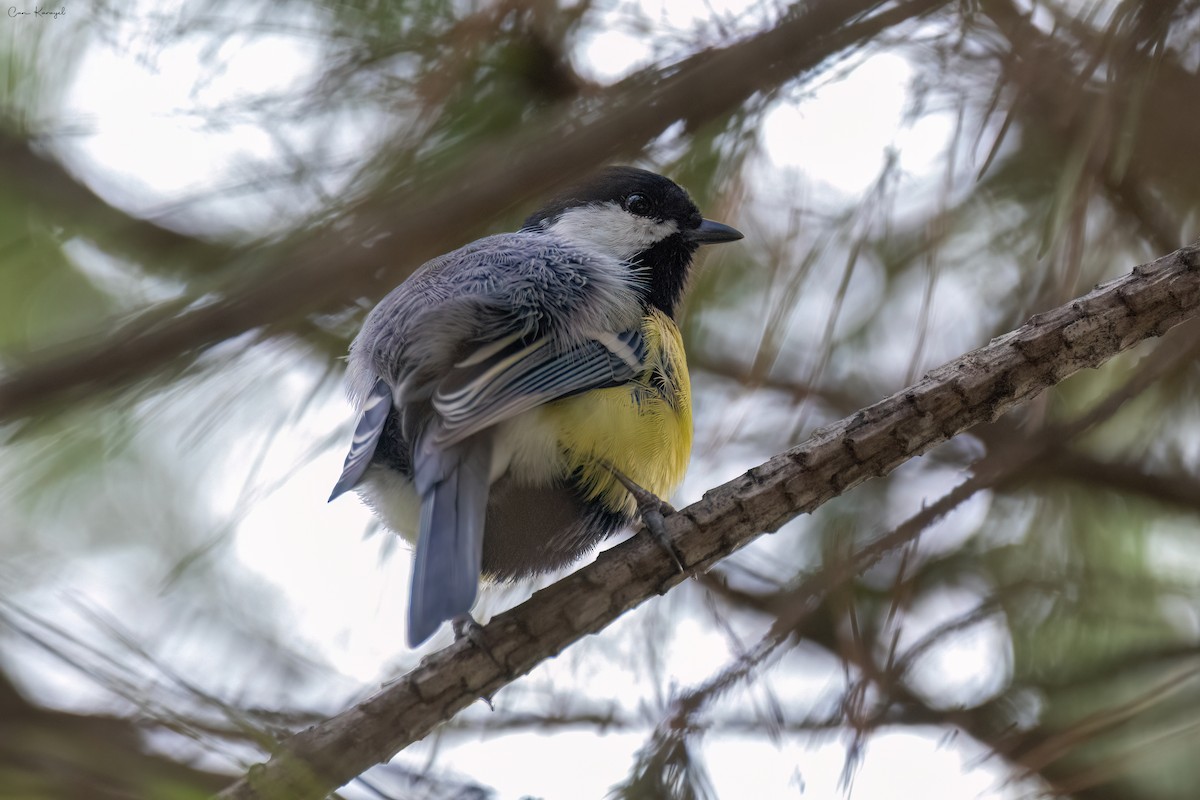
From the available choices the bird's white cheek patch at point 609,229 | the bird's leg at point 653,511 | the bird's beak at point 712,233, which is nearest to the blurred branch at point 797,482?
the bird's leg at point 653,511

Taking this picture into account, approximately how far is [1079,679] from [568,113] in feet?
5.84

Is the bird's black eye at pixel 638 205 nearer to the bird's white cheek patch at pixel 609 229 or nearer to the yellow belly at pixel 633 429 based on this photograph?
the bird's white cheek patch at pixel 609 229

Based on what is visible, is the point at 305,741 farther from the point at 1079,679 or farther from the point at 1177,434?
the point at 1177,434

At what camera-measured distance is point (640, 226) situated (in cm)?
315

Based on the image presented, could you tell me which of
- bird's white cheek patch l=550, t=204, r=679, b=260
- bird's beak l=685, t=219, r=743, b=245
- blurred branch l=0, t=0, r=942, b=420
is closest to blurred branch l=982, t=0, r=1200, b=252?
blurred branch l=0, t=0, r=942, b=420

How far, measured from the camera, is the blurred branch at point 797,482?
1.92 meters

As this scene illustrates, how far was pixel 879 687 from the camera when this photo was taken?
218 cm

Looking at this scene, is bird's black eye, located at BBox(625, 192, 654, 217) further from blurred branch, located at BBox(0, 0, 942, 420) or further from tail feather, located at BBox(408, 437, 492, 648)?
tail feather, located at BBox(408, 437, 492, 648)

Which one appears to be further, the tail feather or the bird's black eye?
the bird's black eye

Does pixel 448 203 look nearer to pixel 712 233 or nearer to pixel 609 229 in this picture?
pixel 712 233

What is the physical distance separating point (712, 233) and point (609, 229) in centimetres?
47

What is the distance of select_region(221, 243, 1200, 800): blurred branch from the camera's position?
6.29ft

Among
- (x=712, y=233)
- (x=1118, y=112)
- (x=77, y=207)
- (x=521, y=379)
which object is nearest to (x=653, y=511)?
(x=521, y=379)

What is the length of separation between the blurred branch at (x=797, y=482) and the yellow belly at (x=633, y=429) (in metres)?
0.29
